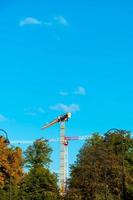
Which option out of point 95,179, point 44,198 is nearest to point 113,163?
point 95,179

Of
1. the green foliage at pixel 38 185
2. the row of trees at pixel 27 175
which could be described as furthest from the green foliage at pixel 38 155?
the green foliage at pixel 38 185

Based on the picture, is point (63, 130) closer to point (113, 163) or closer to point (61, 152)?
point (61, 152)

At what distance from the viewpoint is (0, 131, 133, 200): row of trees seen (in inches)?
3364

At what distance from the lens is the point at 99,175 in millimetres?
87125

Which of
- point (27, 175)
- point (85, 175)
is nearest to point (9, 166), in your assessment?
point (27, 175)

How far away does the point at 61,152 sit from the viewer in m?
192

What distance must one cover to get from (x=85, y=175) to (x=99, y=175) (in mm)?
2145

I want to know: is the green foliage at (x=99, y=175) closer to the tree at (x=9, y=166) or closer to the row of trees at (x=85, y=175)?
the row of trees at (x=85, y=175)

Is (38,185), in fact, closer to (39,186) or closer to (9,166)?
(39,186)

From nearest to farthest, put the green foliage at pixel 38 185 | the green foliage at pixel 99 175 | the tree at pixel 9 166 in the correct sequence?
the green foliage at pixel 99 175
the green foliage at pixel 38 185
the tree at pixel 9 166

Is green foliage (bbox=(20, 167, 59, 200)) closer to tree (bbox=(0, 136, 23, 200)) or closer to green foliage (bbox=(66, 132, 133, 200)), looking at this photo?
tree (bbox=(0, 136, 23, 200))

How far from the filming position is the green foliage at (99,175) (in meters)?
84.6

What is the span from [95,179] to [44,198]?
838 centimetres

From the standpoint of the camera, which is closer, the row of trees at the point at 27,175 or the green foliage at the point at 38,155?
the row of trees at the point at 27,175
